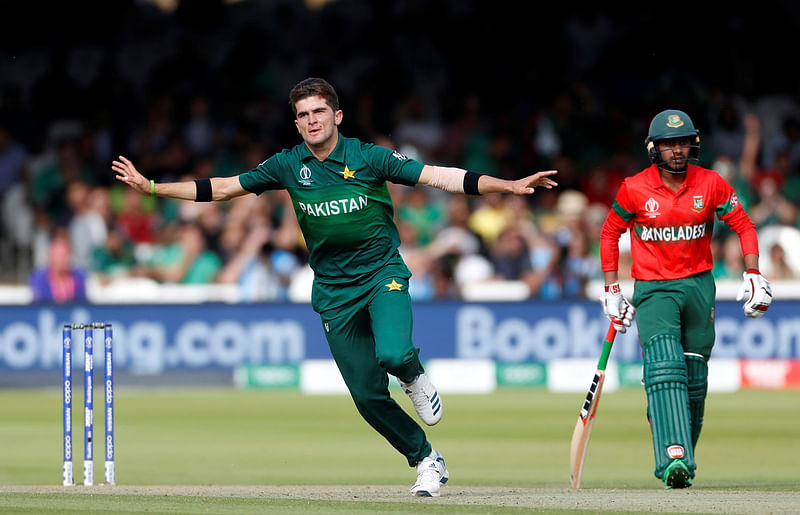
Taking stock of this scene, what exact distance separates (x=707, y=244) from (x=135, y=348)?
349 inches

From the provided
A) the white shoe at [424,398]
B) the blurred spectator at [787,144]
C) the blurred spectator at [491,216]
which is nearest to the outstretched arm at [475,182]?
the white shoe at [424,398]

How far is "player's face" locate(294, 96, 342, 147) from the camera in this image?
7.03 metres

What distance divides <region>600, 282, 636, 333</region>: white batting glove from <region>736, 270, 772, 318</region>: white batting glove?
1.99 feet

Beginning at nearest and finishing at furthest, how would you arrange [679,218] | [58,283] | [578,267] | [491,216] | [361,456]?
[679,218], [361,456], [58,283], [578,267], [491,216]

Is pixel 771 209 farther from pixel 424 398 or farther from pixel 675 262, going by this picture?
pixel 424 398

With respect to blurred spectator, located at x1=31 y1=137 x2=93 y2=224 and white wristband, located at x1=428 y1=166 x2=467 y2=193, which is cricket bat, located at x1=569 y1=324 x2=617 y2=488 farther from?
blurred spectator, located at x1=31 y1=137 x2=93 y2=224

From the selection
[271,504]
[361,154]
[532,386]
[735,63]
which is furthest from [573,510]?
[735,63]

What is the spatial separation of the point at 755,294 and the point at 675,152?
862 millimetres

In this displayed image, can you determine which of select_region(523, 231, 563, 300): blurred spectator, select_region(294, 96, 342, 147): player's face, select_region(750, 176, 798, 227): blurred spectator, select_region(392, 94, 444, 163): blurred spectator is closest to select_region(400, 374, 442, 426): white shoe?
select_region(294, 96, 342, 147): player's face

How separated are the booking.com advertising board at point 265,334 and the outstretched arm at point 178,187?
26.3ft

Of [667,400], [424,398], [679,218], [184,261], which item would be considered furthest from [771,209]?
[424,398]

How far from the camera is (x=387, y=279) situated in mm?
7066

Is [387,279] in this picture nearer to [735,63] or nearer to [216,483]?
[216,483]

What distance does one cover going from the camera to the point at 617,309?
780cm
